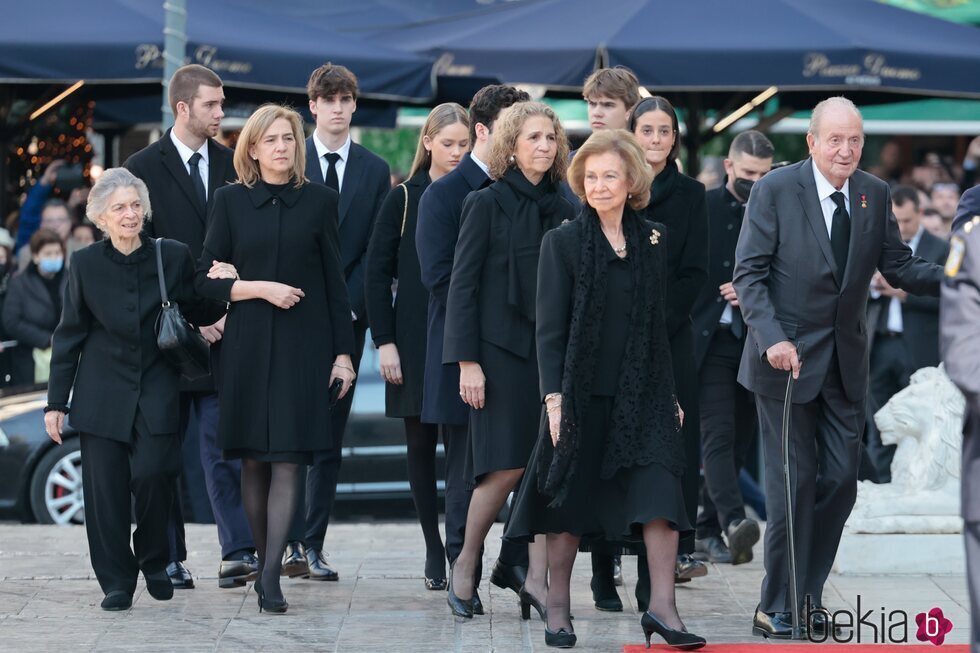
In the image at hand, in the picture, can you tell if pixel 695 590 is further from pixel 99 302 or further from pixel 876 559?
pixel 99 302

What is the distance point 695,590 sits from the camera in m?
7.79

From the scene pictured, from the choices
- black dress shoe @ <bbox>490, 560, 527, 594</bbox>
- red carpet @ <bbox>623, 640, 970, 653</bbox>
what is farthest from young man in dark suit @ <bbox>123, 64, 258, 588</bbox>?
red carpet @ <bbox>623, 640, 970, 653</bbox>

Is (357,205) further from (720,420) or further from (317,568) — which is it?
(720,420)

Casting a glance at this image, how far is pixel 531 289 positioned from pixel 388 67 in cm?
618

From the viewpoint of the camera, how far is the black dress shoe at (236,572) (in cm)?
776

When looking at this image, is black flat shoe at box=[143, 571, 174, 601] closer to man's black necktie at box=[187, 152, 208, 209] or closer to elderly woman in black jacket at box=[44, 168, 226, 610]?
elderly woman in black jacket at box=[44, 168, 226, 610]

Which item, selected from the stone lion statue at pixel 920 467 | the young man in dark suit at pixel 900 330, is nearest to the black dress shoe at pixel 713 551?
the stone lion statue at pixel 920 467

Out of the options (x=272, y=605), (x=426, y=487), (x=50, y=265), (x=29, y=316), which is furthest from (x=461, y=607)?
(x=50, y=265)

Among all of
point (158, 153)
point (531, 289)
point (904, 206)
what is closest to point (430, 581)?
point (531, 289)

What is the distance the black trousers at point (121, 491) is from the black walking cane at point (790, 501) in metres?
2.56

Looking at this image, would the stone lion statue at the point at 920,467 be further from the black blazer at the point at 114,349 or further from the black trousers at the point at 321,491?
the black blazer at the point at 114,349

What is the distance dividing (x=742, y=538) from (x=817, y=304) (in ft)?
6.46

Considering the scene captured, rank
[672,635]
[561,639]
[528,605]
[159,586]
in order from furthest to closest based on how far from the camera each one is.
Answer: [159,586], [528,605], [561,639], [672,635]

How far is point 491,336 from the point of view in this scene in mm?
6875
